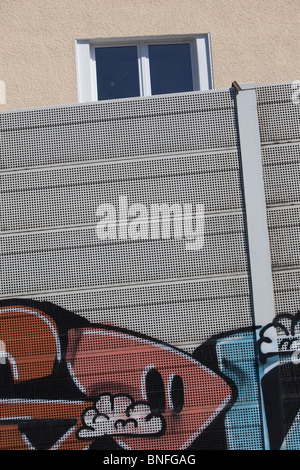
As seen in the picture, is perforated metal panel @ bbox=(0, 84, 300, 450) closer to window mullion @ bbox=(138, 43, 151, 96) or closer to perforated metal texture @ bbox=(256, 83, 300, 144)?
perforated metal texture @ bbox=(256, 83, 300, 144)

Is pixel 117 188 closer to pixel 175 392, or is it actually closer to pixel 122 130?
pixel 122 130

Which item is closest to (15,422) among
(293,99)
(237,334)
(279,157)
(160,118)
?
(237,334)

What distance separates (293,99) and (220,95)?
1.60ft

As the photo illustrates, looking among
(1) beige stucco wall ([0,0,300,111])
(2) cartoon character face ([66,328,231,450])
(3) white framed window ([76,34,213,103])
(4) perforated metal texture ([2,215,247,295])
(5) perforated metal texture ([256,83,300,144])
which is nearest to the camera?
(2) cartoon character face ([66,328,231,450])

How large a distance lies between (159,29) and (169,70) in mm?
388

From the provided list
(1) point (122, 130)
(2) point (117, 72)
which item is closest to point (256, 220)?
(1) point (122, 130)

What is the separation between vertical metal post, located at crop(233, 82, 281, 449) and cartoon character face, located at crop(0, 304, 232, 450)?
1.44 ft

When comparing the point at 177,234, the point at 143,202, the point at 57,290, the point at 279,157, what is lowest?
the point at 57,290

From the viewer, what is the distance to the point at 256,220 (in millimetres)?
3586

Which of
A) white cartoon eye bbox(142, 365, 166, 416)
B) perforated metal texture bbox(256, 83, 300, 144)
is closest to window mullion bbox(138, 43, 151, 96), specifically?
perforated metal texture bbox(256, 83, 300, 144)

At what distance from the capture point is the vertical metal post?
3506 millimetres

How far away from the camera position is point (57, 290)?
11.7 feet

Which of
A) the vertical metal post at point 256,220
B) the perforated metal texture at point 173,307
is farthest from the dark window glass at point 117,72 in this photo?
the perforated metal texture at point 173,307

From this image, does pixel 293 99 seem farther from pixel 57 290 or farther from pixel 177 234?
pixel 57 290
